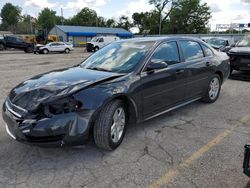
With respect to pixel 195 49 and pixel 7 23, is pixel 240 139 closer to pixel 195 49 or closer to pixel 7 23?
pixel 195 49

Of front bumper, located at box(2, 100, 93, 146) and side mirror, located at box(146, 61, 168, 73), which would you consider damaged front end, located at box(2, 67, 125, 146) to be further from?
side mirror, located at box(146, 61, 168, 73)

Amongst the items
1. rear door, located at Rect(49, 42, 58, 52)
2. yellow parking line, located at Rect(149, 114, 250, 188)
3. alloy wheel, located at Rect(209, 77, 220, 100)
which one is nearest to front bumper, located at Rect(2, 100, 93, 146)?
yellow parking line, located at Rect(149, 114, 250, 188)

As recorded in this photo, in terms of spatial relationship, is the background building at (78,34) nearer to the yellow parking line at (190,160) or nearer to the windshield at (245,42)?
the windshield at (245,42)

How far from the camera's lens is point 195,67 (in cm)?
→ 502

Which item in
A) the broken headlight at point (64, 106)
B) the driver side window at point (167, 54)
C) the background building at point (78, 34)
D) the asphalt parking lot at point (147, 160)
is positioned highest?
the background building at point (78, 34)

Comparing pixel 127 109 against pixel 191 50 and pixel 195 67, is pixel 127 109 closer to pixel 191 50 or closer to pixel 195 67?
pixel 195 67

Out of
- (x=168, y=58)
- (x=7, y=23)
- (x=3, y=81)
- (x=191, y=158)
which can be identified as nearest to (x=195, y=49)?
(x=168, y=58)

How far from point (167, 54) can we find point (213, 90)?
6.57 ft

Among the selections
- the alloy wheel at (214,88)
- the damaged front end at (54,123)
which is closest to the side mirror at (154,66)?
the damaged front end at (54,123)

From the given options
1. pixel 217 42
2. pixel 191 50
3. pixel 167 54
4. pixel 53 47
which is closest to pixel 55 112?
pixel 167 54

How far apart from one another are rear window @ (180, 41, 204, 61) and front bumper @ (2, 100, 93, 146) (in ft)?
8.45

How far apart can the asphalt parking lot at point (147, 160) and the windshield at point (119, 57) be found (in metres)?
1.10

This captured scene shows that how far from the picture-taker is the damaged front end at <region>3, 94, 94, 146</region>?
294cm

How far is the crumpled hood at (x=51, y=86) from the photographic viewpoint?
3.13m
